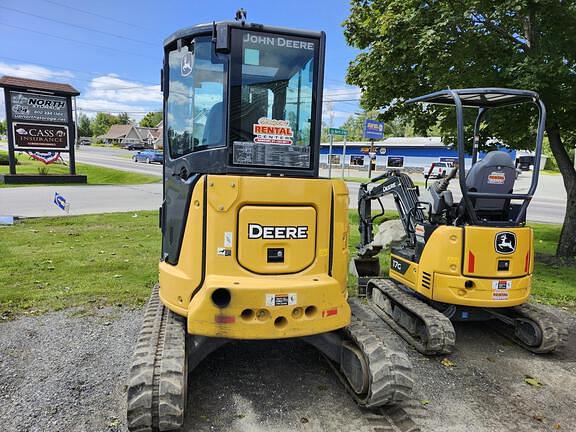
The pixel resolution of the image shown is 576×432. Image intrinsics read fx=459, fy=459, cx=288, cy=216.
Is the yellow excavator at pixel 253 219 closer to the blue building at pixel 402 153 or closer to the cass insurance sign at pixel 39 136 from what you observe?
the cass insurance sign at pixel 39 136

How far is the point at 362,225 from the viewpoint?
24.9ft

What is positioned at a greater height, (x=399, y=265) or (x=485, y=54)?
(x=485, y=54)

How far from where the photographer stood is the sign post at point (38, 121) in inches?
874

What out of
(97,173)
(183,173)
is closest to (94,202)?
(183,173)

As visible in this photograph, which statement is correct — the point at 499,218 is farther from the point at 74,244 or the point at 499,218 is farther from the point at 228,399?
the point at 74,244

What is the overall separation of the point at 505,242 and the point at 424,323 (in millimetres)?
1297

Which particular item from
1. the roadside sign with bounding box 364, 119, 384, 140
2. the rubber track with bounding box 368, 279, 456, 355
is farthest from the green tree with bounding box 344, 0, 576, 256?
the roadside sign with bounding box 364, 119, 384, 140

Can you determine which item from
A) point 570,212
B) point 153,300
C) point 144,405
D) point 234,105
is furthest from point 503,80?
point 144,405

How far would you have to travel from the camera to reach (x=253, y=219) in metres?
3.70

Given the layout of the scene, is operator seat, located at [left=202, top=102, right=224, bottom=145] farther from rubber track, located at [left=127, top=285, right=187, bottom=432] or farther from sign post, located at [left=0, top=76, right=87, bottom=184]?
sign post, located at [left=0, top=76, right=87, bottom=184]

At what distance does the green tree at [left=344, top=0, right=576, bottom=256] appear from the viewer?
771 cm

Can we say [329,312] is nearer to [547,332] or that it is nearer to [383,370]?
[383,370]

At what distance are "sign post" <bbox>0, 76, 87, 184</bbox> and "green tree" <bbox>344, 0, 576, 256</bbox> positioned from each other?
61.2 feet

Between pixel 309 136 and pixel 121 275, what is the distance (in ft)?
16.6
